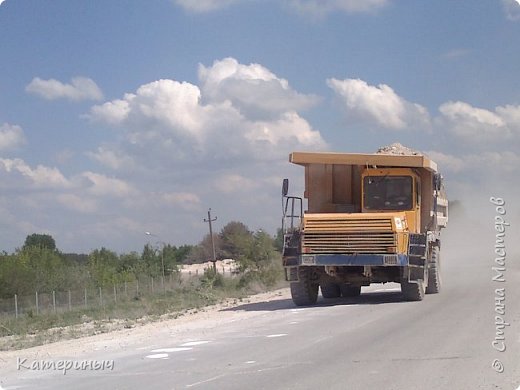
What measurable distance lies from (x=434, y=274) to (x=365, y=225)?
4038 mm

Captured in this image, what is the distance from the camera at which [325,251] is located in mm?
20156

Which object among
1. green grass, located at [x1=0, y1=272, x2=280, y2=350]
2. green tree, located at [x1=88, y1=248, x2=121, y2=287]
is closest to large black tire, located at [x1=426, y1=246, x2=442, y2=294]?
green grass, located at [x1=0, y1=272, x2=280, y2=350]

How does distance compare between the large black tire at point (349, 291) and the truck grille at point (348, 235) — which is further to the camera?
the large black tire at point (349, 291)

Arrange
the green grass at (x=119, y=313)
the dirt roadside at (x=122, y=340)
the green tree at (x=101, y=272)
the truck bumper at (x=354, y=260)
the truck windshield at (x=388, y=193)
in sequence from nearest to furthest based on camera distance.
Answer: the dirt roadside at (x=122, y=340) < the truck bumper at (x=354, y=260) < the truck windshield at (x=388, y=193) < the green grass at (x=119, y=313) < the green tree at (x=101, y=272)

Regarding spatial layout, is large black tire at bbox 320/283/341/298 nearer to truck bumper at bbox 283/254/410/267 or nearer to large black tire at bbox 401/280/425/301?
large black tire at bbox 401/280/425/301

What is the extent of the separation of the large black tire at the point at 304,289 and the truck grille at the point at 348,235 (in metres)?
1.29

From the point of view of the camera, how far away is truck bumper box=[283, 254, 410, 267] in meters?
19.6

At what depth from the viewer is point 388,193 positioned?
21.3 meters

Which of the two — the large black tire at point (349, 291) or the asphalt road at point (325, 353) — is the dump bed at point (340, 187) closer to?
the asphalt road at point (325, 353)

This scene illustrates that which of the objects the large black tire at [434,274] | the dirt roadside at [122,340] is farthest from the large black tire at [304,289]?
the large black tire at [434,274]

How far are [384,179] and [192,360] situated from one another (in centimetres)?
1023

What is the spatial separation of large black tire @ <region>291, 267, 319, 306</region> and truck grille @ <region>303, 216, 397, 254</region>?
1.29 meters

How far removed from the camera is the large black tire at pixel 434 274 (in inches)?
894

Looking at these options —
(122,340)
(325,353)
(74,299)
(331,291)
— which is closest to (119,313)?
(331,291)
